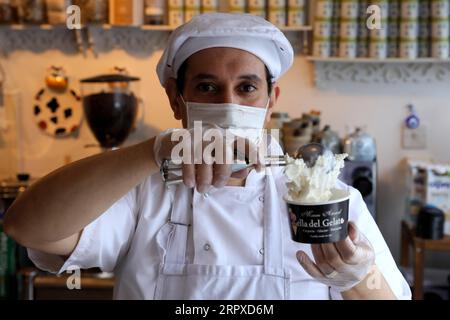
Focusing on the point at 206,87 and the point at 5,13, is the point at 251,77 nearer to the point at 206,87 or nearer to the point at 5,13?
the point at 206,87

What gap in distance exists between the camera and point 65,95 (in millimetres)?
1899

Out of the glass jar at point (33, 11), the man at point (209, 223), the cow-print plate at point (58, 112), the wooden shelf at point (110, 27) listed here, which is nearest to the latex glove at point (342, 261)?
the man at point (209, 223)

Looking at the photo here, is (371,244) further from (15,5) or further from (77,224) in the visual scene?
(15,5)

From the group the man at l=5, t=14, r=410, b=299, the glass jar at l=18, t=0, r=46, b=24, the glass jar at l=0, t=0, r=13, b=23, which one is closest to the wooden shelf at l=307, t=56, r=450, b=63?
the glass jar at l=18, t=0, r=46, b=24

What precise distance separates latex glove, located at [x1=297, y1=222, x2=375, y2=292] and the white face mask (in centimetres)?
14

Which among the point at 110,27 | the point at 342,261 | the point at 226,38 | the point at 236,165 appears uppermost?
the point at 110,27

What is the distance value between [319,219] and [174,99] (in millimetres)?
239

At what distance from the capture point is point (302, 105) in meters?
1.75

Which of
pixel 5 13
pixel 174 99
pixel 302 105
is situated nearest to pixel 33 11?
pixel 5 13

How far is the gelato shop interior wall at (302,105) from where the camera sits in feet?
5.06

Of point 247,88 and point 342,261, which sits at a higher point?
point 247,88

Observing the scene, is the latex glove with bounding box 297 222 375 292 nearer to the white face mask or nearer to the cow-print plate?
the white face mask

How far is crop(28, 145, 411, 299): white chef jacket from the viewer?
1.96ft

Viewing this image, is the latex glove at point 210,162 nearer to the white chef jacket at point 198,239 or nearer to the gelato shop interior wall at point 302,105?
the white chef jacket at point 198,239
